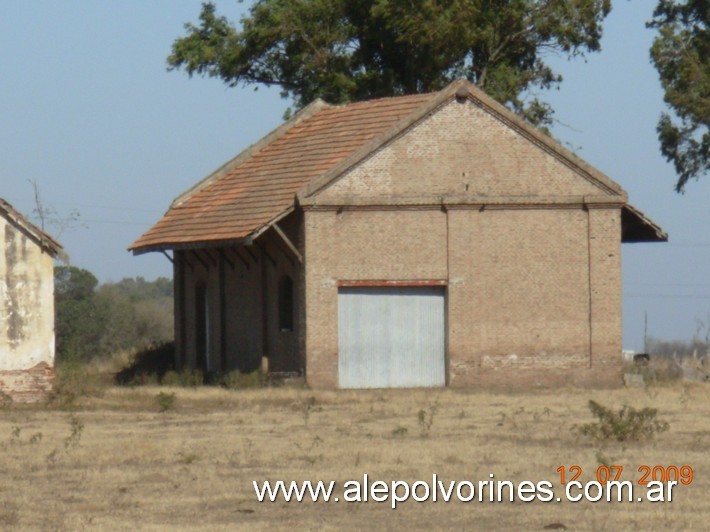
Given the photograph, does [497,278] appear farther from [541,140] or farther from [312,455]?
[312,455]

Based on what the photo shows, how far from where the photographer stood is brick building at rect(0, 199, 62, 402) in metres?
27.5

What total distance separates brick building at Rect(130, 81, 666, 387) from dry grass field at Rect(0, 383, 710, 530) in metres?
1.60

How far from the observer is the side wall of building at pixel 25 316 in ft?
90.2

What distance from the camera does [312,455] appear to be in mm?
19000

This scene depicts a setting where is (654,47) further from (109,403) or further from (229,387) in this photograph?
(109,403)

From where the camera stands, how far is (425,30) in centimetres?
4288

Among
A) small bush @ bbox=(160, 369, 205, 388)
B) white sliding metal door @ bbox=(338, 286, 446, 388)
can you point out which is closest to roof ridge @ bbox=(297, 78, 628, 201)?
white sliding metal door @ bbox=(338, 286, 446, 388)

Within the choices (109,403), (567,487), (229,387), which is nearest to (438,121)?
(229,387)

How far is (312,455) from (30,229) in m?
10.6

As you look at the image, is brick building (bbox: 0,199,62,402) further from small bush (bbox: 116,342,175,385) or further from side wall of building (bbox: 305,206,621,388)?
small bush (bbox: 116,342,175,385)

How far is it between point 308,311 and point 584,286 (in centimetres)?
616

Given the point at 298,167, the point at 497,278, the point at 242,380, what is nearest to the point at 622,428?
the point at 497,278

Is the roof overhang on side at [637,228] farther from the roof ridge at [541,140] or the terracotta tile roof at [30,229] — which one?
the terracotta tile roof at [30,229]

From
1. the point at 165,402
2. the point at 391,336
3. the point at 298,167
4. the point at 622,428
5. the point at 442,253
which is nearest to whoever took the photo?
the point at 622,428
